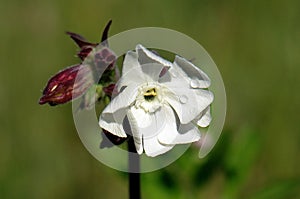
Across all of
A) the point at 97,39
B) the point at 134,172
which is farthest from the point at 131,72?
the point at 97,39

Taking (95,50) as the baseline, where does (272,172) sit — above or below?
below

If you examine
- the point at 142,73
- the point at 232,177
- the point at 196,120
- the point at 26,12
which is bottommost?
the point at 232,177

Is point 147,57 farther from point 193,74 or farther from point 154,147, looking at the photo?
point 154,147

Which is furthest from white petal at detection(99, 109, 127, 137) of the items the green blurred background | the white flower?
the green blurred background

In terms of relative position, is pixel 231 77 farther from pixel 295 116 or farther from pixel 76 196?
pixel 76 196

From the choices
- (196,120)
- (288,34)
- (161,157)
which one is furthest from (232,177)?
(288,34)

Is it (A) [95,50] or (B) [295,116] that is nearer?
(A) [95,50]
